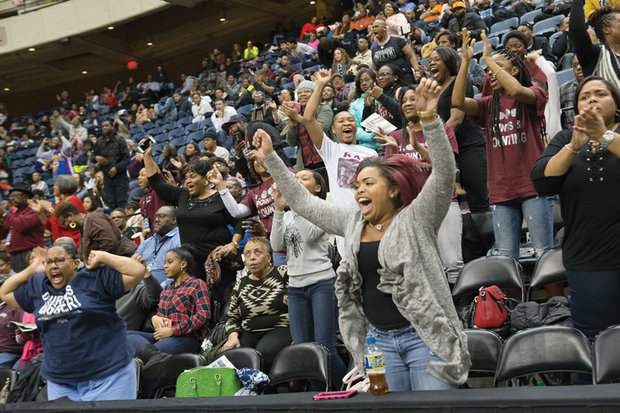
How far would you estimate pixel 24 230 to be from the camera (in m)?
7.27

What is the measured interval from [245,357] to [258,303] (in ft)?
1.41

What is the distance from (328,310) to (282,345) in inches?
16.4

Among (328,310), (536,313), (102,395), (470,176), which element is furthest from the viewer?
(470,176)

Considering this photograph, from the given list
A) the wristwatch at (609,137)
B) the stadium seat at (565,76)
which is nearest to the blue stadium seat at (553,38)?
the stadium seat at (565,76)

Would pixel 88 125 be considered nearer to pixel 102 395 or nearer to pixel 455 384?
pixel 102 395

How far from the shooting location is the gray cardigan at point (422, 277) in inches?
94.1

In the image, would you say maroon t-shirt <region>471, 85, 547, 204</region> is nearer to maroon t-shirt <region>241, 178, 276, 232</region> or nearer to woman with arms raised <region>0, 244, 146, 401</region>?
maroon t-shirt <region>241, 178, 276, 232</region>

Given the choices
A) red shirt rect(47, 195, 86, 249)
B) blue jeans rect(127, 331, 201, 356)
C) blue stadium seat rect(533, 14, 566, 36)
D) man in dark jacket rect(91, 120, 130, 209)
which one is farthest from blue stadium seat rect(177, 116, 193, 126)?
blue jeans rect(127, 331, 201, 356)

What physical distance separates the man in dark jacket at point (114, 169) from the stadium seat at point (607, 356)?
27.9 feet

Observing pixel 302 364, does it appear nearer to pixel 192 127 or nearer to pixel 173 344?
pixel 173 344

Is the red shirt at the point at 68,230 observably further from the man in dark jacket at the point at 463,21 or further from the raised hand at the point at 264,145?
the man in dark jacket at the point at 463,21

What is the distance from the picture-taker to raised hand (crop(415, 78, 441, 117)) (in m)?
2.40

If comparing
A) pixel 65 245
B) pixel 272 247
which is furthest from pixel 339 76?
pixel 65 245

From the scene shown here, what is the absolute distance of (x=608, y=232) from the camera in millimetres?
2785
